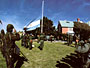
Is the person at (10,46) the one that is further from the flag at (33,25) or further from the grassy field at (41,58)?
the flag at (33,25)

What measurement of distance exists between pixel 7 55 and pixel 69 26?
45.4 meters

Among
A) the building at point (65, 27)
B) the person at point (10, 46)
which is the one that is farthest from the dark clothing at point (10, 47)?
the building at point (65, 27)

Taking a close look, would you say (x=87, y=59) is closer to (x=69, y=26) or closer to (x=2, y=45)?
(x=2, y=45)

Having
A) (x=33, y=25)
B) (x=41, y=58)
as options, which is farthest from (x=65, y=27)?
(x=41, y=58)

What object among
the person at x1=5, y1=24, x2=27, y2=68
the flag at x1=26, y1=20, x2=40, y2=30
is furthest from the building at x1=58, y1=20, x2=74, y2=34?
the person at x1=5, y1=24, x2=27, y2=68

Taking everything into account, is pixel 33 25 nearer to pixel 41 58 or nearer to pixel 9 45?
pixel 41 58

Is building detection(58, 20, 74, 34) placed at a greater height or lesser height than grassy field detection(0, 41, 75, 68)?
greater

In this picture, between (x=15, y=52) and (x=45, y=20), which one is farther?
(x=45, y=20)

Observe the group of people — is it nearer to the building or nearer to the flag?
the flag

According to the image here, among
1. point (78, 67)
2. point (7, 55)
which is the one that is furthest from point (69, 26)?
point (7, 55)

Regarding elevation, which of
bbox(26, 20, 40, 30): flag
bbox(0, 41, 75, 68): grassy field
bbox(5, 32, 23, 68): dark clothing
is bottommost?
bbox(0, 41, 75, 68): grassy field

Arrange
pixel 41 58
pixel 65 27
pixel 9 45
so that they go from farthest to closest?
pixel 65 27 → pixel 41 58 → pixel 9 45

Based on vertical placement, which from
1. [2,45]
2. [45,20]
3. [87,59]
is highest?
[45,20]

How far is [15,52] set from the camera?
489cm
